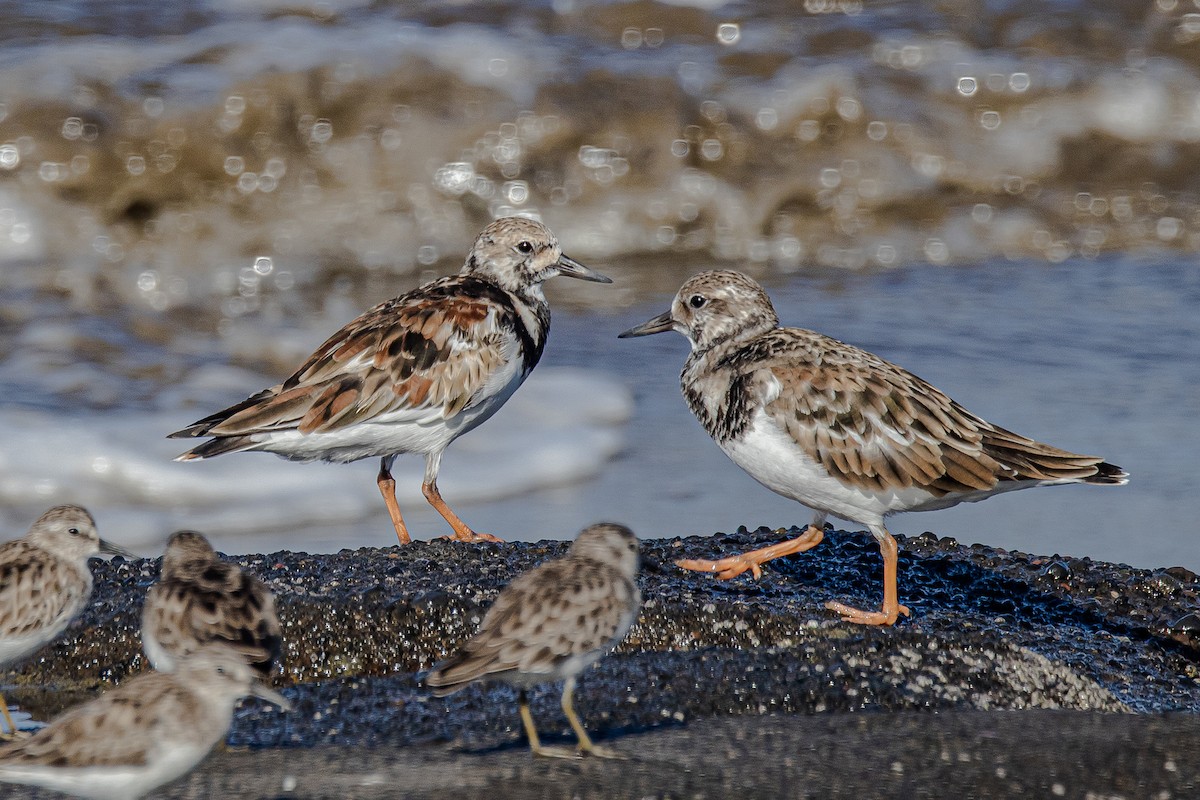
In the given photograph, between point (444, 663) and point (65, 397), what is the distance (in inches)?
216

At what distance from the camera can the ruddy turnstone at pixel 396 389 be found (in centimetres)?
544

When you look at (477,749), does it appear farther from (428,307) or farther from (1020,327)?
(1020,327)

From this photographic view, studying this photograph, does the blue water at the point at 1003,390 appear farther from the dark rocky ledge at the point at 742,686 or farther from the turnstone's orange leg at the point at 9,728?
the turnstone's orange leg at the point at 9,728

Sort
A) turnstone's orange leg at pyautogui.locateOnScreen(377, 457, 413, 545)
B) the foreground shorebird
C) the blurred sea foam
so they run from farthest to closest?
the blurred sea foam < turnstone's orange leg at pyautogui.locateOnScreen(377, 457, 413, 545) < the foreground shorebird

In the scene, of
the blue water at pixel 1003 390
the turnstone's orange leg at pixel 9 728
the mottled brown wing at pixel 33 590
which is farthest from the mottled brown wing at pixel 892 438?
the turnstone's orange leg at pixel 9 728

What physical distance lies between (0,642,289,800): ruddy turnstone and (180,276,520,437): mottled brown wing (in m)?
2.31

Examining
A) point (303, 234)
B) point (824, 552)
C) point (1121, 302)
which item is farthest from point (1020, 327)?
point (303, 234)

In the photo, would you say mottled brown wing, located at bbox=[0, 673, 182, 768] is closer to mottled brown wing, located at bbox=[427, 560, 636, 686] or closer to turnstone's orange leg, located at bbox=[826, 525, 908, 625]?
mottled brown wing, located at bbox=[427, 560, 636, 686]

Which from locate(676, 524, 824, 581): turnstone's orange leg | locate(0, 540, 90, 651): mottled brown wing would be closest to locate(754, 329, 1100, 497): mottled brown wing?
locate(676, 524, 824, 581): turnstone's orange leg

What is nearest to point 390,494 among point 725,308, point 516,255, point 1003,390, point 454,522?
point 454,522

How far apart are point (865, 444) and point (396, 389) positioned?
190cm

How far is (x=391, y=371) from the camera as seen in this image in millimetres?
5582

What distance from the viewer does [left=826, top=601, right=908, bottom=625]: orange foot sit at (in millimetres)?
4418

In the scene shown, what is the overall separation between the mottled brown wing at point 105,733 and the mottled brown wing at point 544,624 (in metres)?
0.64
